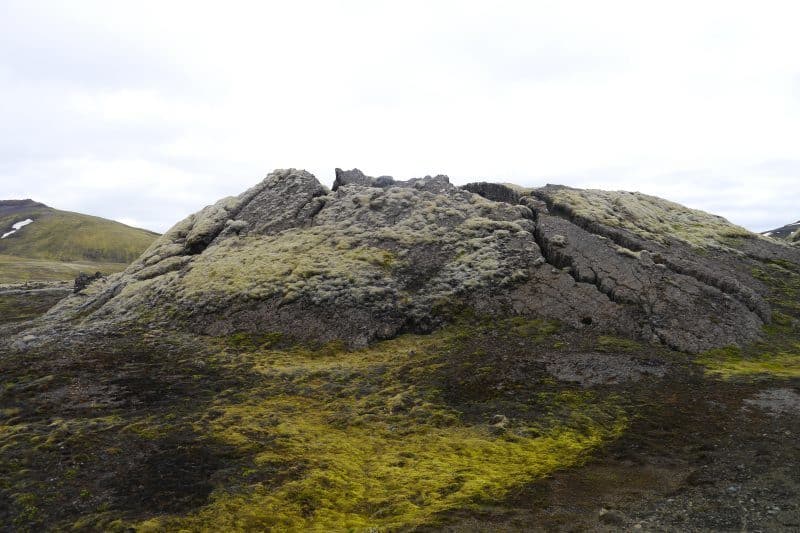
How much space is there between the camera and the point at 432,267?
40.2 meters

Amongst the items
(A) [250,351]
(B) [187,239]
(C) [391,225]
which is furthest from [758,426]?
(B) [187,239]

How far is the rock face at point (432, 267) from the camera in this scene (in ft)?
112

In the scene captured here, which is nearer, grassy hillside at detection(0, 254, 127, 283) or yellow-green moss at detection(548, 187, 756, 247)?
yellow-green moss at detection(548, 187, 756, 247)

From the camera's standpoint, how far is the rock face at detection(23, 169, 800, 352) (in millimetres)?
34062

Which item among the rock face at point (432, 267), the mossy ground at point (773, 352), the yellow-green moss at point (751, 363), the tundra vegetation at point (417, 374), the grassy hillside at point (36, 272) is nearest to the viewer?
the tundra vegetation at point (417, 374)

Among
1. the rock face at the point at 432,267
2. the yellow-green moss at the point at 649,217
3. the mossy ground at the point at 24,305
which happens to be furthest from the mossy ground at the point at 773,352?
the mossy ground at the point at 24,305

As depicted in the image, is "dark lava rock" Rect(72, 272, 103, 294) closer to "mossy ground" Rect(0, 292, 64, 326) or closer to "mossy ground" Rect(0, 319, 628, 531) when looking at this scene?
"mossy ground" Rect(0, 292, 64, 326)

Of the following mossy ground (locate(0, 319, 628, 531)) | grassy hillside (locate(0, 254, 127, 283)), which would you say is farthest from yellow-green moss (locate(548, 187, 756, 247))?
grassy hillside (locate(0, 254, 127, 283))

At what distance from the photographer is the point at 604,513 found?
14.2 m

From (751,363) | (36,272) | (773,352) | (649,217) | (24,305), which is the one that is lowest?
(751,363)

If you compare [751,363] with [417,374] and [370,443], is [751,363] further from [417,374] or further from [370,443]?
[370,443]

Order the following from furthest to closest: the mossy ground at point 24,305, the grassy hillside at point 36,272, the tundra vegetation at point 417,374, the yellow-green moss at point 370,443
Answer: the grassy hillside at point 36,272 → the mossy ground at point 24,305 → the tundra vegetation at point 417,374 → the yellow-green moss at point 370,443

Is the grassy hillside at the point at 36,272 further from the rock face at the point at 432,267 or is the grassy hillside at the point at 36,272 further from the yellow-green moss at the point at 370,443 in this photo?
the yellow-green moss at the point at 370,443

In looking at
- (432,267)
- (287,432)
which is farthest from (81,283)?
(287,432)
